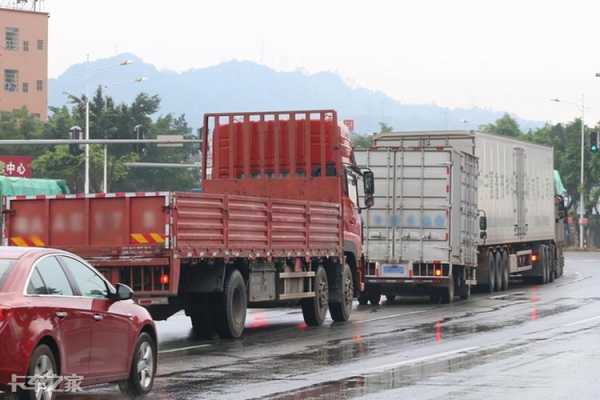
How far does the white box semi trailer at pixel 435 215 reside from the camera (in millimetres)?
32094

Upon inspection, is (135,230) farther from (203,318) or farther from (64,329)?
(64,329)

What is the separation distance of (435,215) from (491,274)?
569cm

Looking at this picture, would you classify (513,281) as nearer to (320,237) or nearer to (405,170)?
(405,170)

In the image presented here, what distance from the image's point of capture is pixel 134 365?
1369 cm

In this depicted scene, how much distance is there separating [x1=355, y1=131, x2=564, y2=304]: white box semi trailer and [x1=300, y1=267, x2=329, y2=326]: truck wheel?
23.5 feet

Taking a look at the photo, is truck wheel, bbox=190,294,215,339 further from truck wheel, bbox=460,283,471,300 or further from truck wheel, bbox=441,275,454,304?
truck wheel, bbox=460,283,471,300

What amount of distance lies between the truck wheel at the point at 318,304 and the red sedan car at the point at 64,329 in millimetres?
10614

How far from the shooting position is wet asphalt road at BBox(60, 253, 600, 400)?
14320 millimetres

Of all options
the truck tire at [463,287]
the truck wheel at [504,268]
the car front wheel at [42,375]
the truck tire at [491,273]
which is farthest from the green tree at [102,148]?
the car front wheel at [42,375]

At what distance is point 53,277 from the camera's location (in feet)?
40.4

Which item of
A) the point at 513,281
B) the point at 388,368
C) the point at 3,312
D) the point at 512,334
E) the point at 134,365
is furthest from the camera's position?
the point at 513,281

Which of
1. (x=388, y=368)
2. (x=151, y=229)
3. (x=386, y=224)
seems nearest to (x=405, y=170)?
(x=386, y=224)

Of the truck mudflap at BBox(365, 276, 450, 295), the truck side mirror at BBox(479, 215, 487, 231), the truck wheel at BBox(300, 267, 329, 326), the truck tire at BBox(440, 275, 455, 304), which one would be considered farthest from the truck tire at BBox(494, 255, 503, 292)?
the truck wheel at BBox(300, 267, 329, 326)

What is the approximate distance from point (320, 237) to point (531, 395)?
10933 mm
